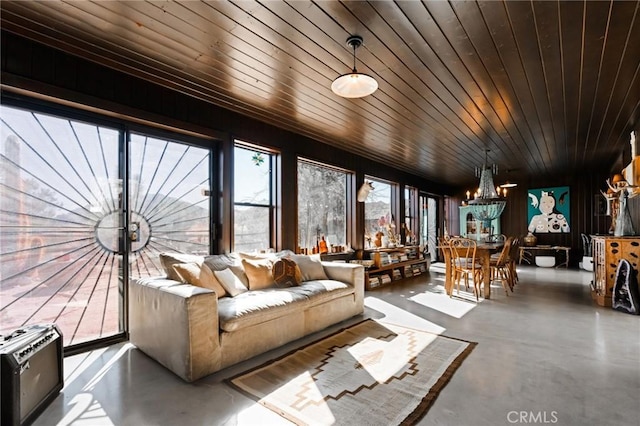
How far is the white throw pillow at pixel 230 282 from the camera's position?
309 cm

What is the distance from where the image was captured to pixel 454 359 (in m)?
2.65

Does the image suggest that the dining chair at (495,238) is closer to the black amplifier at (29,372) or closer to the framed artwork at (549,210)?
the framed artwork at (549,210)

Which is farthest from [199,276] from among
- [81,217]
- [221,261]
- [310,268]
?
[310,268]

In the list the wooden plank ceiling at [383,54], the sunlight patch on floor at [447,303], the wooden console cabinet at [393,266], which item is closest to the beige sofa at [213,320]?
the sunlight patch on floor at [447,303]

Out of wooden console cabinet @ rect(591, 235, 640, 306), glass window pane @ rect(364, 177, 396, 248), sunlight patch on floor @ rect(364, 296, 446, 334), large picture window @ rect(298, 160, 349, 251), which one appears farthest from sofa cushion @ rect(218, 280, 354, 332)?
wooden console cabinet @ rect(591, 235, 640, 306)

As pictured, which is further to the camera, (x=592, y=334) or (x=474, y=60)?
(x=592, y=334)

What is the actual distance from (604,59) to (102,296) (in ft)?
15.9

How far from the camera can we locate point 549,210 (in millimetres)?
9102

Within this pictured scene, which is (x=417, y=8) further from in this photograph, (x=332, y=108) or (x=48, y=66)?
(x=48, y=66)

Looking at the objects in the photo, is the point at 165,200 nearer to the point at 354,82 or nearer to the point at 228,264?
the point at 228,264

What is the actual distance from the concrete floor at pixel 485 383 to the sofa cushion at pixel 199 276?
0.70m

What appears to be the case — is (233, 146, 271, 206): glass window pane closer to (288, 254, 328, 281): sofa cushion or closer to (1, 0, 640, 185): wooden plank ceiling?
(1, 0, 640, 185): wooden plank ceiling

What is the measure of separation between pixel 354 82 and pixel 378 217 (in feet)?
15.3

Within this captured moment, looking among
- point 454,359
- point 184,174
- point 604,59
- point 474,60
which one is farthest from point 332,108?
point 454,359
